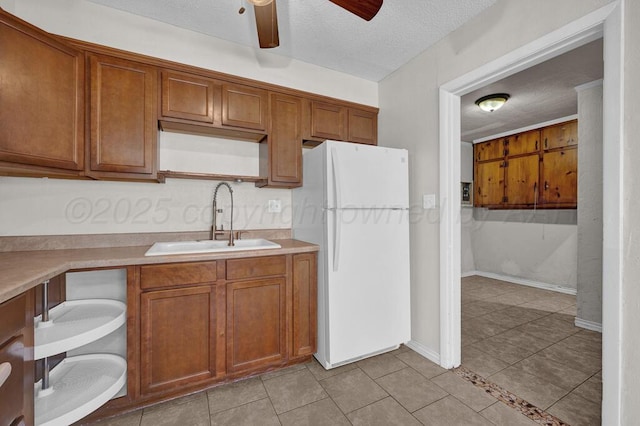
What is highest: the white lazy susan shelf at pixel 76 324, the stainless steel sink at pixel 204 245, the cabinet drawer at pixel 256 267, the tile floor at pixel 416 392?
the stainless steel sink at pixel 204 245

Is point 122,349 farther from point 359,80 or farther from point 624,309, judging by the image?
point 359,80

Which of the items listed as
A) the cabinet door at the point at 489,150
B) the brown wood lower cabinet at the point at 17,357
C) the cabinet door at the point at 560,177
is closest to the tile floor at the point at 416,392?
the brown wood lower cabinet at the point at 17,357

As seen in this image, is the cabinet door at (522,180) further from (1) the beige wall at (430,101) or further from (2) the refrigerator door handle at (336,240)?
(2) the refrigerator door handle at (336,240)

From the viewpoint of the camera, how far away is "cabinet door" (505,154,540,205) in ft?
13.7

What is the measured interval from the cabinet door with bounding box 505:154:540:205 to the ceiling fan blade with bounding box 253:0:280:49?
170 inches

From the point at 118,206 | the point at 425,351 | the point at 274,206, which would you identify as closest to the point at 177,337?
the point at 118,206

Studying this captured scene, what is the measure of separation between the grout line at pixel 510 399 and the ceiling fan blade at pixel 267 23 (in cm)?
261

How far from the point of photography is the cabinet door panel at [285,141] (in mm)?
2398

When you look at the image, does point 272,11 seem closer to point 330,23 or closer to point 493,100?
point 330,23

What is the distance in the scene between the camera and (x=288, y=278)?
2098 millimetres

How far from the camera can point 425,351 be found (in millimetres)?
2350

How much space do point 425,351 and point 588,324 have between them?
1987 mm

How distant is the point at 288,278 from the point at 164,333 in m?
0.85

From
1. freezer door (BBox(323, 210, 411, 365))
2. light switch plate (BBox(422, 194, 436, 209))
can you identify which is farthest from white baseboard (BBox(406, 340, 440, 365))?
light switch plate (BBox(422, 194, 436, 209))
